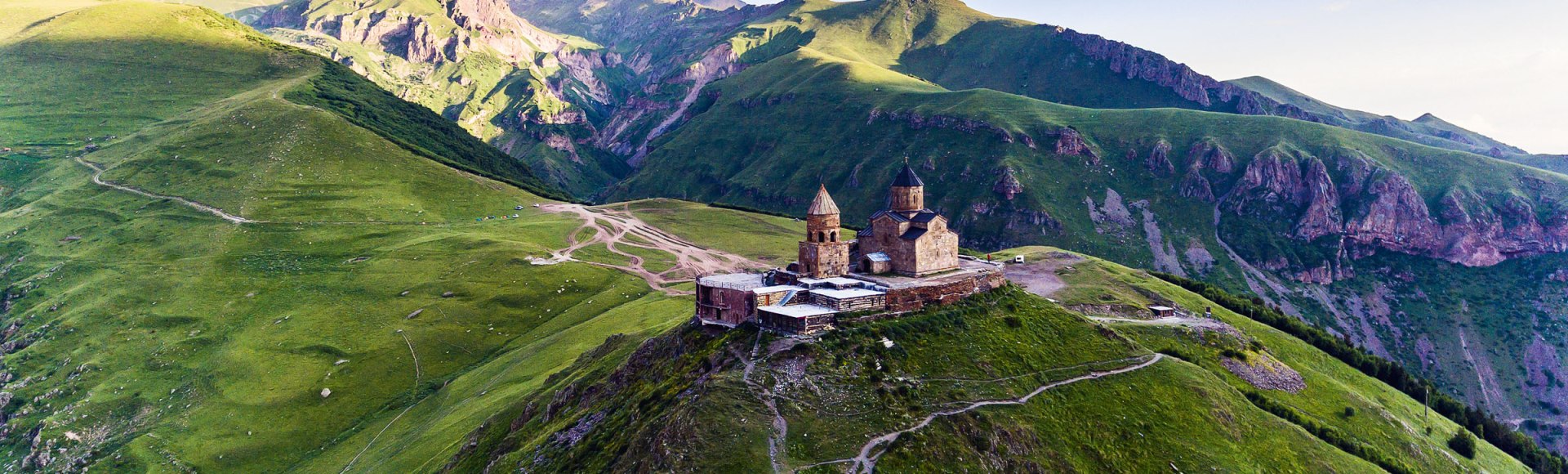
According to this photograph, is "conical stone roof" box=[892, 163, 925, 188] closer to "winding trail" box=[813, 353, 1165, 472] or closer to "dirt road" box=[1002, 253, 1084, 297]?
"winding trail" box=[813, 353, 1165, 472]

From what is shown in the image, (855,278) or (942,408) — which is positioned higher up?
(855,278)

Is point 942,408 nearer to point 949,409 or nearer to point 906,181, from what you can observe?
point 949,409

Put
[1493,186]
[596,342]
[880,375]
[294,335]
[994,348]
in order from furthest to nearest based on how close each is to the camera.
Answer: [1493,186] < [294,335] < [596,342] < [994,348] < [880,375]

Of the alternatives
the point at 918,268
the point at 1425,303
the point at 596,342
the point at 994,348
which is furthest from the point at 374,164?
the point at 1425,303

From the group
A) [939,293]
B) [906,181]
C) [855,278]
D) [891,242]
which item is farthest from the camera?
[906,181]

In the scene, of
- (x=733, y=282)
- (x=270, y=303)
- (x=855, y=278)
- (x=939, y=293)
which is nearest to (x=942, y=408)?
(x=939, y=293)

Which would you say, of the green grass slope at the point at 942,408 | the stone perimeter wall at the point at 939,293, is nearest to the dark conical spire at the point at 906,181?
the stone perimeter wall at the point at 939,293

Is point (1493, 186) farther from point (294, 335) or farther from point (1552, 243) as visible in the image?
point (294, 335)

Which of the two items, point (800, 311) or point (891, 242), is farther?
point (891, 242)
